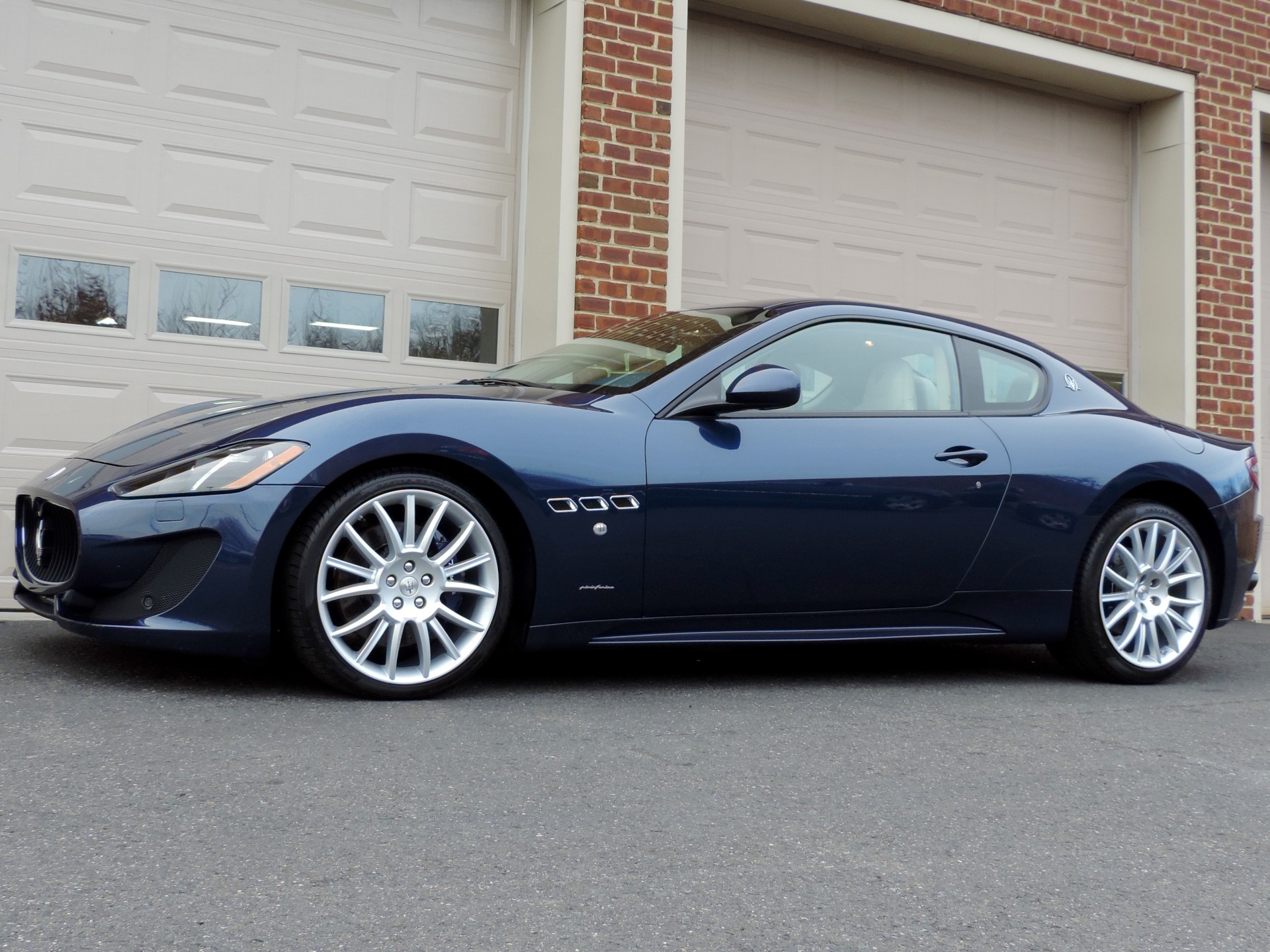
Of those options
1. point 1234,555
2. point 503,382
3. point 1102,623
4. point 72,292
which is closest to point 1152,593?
point 1102,623

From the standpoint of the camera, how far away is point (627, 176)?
23.6 feet

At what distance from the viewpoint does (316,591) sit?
12.1ft

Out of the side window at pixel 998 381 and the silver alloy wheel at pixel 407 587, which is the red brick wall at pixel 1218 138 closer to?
the side window at pixel 998 381

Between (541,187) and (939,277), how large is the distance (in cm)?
295

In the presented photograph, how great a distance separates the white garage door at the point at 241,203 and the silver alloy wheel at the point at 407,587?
3.03 meters

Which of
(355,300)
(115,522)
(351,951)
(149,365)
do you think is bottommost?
(351,951)

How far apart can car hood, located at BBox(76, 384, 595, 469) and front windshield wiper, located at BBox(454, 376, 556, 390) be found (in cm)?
10

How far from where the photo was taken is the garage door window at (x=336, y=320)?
6.77 m

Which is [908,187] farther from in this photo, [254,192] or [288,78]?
[254,192]

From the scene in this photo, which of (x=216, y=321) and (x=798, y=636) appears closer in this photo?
(x=798, y=636)

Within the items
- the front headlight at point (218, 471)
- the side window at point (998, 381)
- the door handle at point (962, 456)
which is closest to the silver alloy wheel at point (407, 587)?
the front headlight at point (218, 471)

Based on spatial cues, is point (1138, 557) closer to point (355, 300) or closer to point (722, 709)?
point (722, 709)

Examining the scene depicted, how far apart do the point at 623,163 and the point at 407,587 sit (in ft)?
13.1

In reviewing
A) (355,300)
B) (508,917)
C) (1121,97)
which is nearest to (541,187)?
(355,300)
